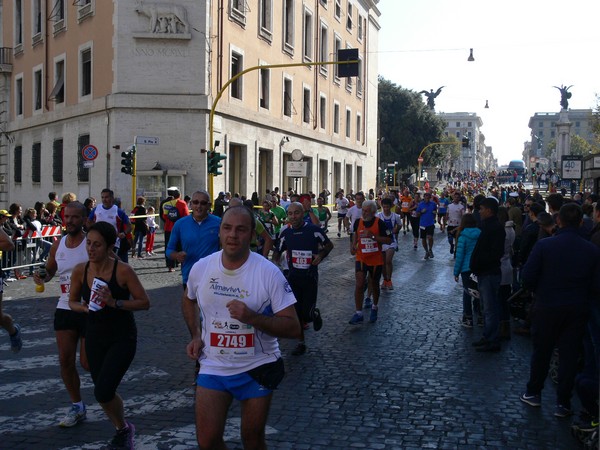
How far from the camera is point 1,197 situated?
3841 cm

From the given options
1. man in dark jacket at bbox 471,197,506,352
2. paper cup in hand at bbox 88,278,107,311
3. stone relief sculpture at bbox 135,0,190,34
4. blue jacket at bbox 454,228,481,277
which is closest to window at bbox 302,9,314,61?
stone relief sculpture at bbox 135,0,190,34

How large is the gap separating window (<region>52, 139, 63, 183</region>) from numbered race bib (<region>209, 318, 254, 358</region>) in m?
30.7

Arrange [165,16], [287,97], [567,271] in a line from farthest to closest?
1. [287,97]
2. [165,16]
3. [567,271]

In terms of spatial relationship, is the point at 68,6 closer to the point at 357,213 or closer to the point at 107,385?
the point at 357,213

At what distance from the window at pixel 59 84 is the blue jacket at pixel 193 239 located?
27.3 m

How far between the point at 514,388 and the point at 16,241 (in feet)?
39.1

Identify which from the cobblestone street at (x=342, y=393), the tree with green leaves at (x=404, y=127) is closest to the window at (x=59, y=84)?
the cobblestone street at (x=342, y=393)

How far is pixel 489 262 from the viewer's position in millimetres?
8578

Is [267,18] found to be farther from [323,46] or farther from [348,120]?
[348,120]

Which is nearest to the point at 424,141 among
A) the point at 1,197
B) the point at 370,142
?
the point at 370,142

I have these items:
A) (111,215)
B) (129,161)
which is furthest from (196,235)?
(129,161)

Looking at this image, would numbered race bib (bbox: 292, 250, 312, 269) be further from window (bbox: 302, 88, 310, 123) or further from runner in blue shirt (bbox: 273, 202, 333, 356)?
window (bbox: 302, 88, 310, 123)

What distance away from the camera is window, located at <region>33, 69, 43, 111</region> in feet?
115

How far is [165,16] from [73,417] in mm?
24265
